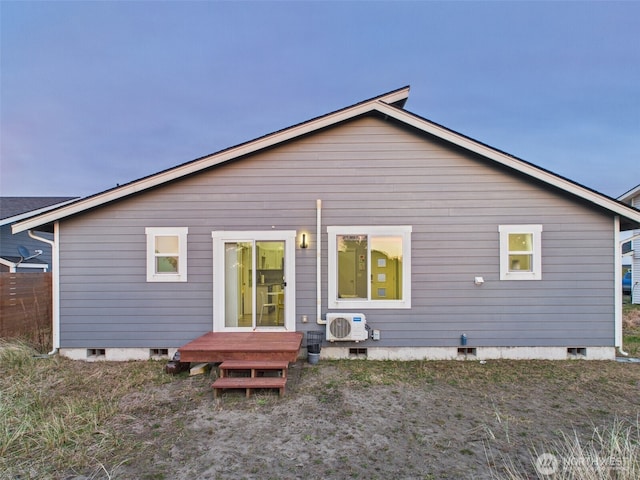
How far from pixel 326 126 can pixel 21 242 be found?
14.3m

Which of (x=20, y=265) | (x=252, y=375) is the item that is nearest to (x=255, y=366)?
(x=252, y=375)

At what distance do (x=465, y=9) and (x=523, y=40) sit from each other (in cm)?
506

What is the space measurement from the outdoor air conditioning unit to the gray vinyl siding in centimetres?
34

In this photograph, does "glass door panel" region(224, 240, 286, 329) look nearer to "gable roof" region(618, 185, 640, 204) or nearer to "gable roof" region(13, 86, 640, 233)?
"gable roof" region(13, 86, 640, 233)

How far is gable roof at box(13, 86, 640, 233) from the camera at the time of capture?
6066 millimetres

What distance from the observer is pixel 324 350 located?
6340mm

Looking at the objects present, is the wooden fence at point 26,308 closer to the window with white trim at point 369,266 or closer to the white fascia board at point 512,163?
the window with white trim at point 369,266

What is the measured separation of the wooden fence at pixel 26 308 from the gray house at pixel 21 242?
4.39m

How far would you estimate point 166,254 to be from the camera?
21.1 feet

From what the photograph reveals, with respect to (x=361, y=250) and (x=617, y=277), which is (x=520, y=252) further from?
(x=361, y=250)

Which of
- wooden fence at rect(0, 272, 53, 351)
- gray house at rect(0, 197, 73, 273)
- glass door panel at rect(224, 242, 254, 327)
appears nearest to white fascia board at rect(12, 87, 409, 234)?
glass door panel at rect(224, 242, 254, 327)

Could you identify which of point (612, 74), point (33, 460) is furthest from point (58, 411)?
point (612, 74)

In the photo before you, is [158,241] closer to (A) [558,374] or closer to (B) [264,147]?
(B) [264,147]

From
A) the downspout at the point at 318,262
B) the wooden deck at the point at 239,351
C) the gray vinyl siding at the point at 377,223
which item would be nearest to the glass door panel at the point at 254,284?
the gray vinyl siding at the point at 377,223
